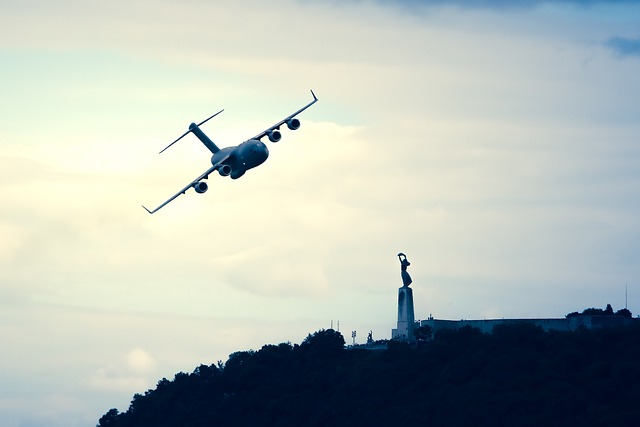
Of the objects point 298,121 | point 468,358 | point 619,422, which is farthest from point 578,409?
point 298,121

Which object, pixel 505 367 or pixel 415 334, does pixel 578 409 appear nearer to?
pixel 505 367

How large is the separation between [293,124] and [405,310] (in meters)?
55.6

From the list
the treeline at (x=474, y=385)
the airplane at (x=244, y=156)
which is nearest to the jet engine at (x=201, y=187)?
the airplane at (x=244, y=156)

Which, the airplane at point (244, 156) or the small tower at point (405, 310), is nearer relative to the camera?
the airplane at point (244, 156)

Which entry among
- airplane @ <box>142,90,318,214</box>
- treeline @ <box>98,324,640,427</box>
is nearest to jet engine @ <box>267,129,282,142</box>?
airplane @ <box>142,90,318,214</box>

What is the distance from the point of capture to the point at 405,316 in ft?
589

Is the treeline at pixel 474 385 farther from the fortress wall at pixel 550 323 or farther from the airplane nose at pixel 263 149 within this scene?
the airplane nose at pixel 263 149

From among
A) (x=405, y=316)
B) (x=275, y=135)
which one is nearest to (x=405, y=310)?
(x=405, y=316)

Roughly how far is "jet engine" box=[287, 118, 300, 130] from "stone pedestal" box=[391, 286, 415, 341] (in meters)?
51.4

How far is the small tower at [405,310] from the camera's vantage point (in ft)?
572

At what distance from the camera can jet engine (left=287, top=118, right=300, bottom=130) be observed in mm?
126000

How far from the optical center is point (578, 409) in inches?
6235

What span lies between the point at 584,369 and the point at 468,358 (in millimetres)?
14513

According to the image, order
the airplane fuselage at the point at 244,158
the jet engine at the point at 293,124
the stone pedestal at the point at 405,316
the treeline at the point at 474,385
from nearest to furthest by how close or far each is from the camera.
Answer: the airplane fuselage at the point at 244,158
the jet engine at the point at 293,124
the treeline at the point at 474,385
the stone pedestal at the point at 405,316
